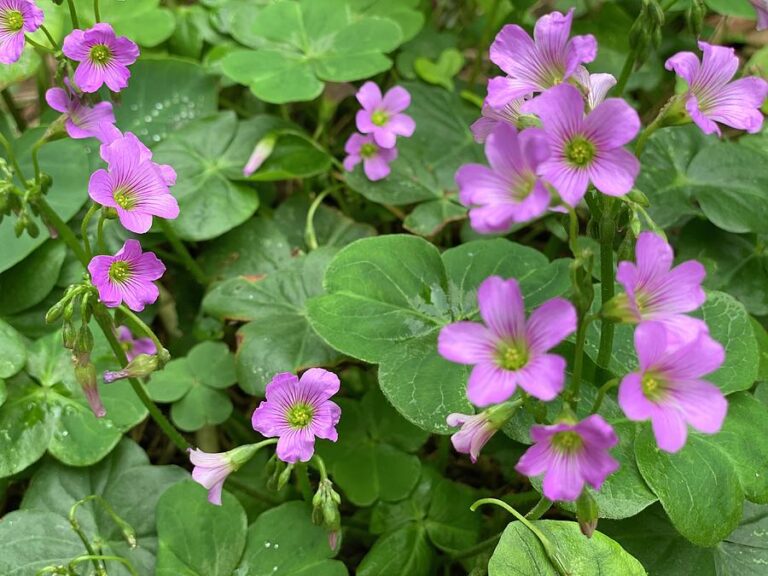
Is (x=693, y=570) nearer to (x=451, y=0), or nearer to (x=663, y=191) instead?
(x=663, y=191)

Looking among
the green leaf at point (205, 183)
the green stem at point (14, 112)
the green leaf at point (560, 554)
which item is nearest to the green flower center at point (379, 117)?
the green leaf at point (205, 183)

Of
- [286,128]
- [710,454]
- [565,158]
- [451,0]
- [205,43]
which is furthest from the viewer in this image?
[451,0]

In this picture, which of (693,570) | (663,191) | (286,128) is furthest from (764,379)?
(286,128)

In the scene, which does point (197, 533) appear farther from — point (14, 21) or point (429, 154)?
point (429, 154)

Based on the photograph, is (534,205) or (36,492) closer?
(534,205)

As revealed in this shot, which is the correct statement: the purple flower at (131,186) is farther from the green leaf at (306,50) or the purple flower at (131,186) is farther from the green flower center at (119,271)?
the green leaf at (306,50)

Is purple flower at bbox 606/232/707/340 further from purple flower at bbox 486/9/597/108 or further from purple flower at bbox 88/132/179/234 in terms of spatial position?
purple flower at bbox 88/132/179/234

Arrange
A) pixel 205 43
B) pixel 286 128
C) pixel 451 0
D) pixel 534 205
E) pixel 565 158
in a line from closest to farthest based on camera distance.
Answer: pixel 534 205
pixel 565 158
pixel 286 128
pixel 205 43
pixel 451 0
